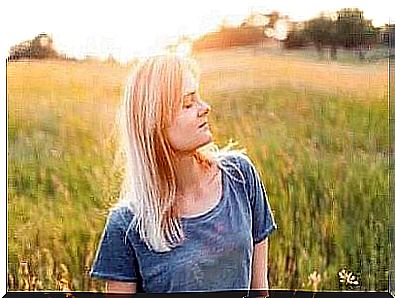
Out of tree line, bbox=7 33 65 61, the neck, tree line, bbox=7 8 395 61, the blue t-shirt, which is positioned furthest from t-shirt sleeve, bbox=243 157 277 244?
tree line, bbox=7 33 65 61

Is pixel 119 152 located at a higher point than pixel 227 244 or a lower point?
higher

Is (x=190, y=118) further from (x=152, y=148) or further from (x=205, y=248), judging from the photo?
(x=205, y=248)

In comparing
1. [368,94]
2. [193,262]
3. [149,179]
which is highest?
[368,94]

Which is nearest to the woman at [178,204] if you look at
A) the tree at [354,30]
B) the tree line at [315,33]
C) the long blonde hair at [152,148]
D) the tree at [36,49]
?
the long blonde hair at [152,148]

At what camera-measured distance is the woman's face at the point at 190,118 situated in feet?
6.83

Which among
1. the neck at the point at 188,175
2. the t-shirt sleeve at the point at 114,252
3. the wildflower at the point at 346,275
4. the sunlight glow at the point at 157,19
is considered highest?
the sunlight glow at the point at 157,19

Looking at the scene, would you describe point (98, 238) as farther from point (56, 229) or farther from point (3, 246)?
point (3, 246)

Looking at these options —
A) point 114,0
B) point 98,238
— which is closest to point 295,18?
point 114,0

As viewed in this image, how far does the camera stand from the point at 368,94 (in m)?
2.07

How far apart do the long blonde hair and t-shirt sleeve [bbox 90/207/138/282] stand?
4cm

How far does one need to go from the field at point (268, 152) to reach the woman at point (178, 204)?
A: 3 cm

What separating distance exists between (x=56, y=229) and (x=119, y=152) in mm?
253

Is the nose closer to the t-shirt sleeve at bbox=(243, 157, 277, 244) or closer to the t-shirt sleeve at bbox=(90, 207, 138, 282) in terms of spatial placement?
the t-shirt sleeve at bbox=(243, 157, 277, 244)

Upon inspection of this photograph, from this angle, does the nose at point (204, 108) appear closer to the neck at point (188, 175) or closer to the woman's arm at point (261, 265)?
the neck at point (188, 175)
